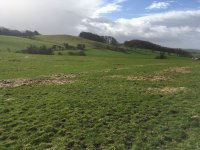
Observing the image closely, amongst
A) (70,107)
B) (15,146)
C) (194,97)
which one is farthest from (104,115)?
(194,97)

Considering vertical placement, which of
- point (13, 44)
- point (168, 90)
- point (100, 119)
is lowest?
point (100, 119)

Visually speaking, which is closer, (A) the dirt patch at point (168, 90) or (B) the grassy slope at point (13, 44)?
(A) the dirt patch at point (168, 90)

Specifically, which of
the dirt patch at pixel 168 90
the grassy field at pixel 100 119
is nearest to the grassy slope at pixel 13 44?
the dirt patch at pixel 168 90

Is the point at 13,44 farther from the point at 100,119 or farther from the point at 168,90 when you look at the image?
the point at 100,119

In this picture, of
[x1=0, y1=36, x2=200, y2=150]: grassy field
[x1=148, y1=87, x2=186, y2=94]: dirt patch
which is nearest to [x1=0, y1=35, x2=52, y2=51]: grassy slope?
[x1=148, y1=87, x2=186, y2=94]: dirt patch

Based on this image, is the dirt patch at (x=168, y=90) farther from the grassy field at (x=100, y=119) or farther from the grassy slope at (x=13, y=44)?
the grassy slope at (x=13, y=44)

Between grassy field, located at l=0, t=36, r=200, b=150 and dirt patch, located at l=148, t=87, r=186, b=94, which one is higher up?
dirt patch, located at l=148, t=87, r=186, b=94

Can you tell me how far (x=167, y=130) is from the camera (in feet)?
45.3

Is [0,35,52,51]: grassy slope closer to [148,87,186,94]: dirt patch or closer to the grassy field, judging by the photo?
[148,87,186,94]: dirt patch

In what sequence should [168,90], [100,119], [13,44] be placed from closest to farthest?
[100,119]
[168,90]
[13,44]

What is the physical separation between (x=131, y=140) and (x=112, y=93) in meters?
10.4

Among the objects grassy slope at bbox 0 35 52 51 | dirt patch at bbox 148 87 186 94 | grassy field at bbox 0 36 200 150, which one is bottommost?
grassy field at bbox 0 36 200 150

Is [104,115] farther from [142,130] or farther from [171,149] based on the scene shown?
[171,149]

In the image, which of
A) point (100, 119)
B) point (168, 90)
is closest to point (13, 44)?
point (168, 90)
